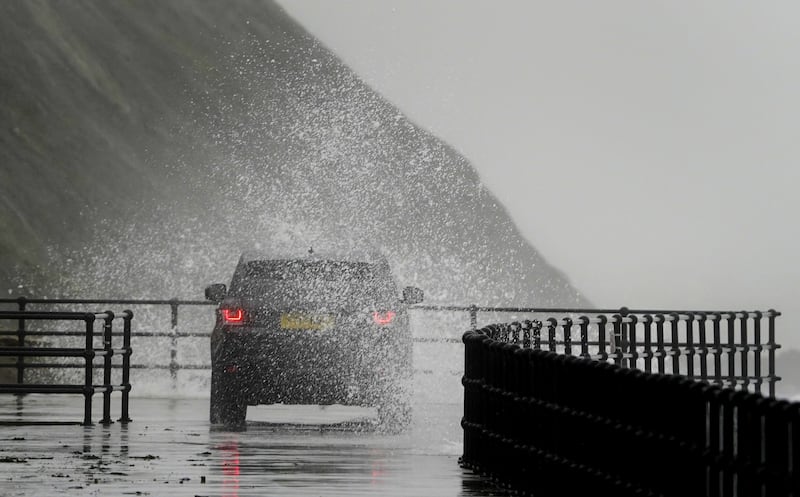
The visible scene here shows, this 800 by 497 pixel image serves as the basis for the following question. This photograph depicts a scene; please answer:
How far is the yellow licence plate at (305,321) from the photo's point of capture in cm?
2072

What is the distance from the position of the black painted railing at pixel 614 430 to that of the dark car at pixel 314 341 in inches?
146

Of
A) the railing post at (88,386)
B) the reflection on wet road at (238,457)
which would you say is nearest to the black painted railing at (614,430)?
the reflection on wet road at (238,457)

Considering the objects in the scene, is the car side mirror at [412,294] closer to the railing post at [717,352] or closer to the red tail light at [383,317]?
the red tail light at [383,317]

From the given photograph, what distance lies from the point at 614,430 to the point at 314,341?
30.8 feet

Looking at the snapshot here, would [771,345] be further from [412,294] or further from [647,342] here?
[412,294]

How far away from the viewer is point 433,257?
194375mm

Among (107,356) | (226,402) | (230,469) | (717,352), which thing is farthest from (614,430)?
(717,352)

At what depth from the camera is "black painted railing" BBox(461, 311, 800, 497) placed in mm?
Result: 8867

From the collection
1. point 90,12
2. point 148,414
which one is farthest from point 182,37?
point 148,414

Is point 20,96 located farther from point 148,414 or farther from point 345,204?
point 148,414

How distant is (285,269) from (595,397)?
31.5 ft

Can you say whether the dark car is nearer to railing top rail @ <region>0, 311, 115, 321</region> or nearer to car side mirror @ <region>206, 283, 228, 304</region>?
car side mirror @ <region>206, 283, 228, 304</region>

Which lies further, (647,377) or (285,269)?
(285,269)

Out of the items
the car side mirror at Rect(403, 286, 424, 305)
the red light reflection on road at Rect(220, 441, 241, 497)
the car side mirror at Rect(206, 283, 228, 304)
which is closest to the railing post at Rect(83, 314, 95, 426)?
the car side mirror at Rect(206, 283, 228, 304)
